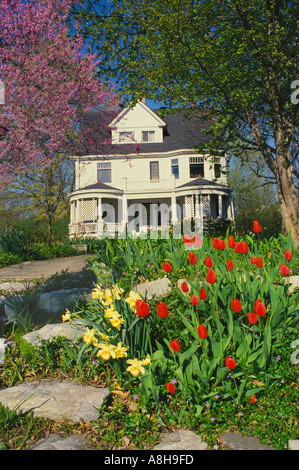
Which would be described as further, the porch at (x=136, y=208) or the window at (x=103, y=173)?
the window at (x=103, y=173)

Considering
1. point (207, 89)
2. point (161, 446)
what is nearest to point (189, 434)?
point (161, 446)

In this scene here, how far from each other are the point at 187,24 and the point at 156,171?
1932cm

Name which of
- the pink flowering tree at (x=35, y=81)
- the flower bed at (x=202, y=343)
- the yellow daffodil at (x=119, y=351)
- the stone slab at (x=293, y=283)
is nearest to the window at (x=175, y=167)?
the pink flowering tree at (x=35, y=81)

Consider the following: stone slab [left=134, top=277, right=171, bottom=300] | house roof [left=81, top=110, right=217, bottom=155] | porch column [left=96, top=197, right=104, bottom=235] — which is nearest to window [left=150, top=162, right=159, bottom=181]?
house roof [left=81, top=110, right=217, bottom=155]

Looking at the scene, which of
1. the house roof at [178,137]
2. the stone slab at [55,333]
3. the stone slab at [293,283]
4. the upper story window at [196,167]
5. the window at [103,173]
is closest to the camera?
the stone slab at [55,333]

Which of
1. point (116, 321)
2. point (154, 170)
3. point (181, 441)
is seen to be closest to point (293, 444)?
point (181, 441)

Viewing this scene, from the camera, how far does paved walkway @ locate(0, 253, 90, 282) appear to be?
6619 millimetres

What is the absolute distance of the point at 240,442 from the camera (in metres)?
2.23

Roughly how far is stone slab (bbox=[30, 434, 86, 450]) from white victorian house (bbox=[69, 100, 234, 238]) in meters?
22.1

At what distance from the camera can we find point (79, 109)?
9.11 m

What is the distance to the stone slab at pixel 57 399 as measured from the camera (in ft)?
8.60

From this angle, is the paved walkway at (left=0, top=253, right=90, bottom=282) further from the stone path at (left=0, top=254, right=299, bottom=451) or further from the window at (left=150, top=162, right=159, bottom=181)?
the window at (left=150, top=162, right=159, bottom=181)

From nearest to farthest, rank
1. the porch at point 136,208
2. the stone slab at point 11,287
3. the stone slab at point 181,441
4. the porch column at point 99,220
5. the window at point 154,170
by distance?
1. the stone slab at point 181,441
2. the stone slab at point 11,287
3. the porch column at point 99,220
4. the porch at point 136,208
5. the window at point 154,170

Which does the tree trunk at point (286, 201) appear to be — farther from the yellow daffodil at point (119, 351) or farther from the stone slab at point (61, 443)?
the stone slab at point (61, 443)
